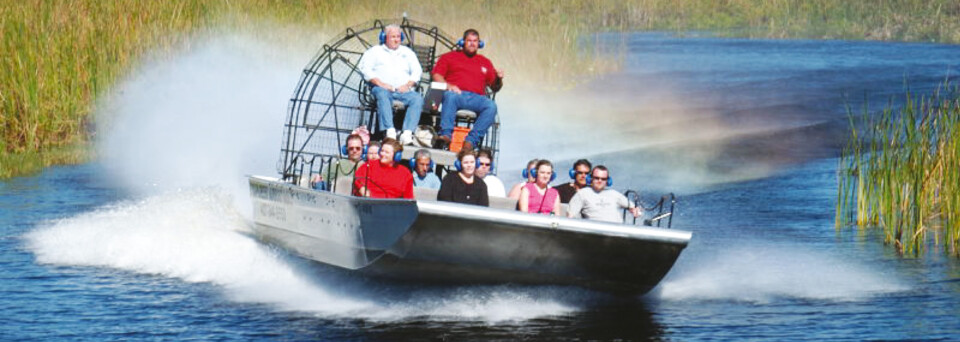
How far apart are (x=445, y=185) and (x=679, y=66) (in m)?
36.1

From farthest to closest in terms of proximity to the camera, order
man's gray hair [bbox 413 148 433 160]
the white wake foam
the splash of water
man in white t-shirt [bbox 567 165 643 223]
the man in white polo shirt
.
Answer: the man in white polo shirt → the splash of water → man's gray hair [bbox 413 148 433 160] → the white wake foam → man in white t-shirt [bbox 567 165 643 223]

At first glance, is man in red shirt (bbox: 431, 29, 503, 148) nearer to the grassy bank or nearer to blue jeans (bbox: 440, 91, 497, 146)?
blue jeans (bbox: 440, 91, 497, 146)

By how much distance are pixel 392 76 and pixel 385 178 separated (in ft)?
12.0

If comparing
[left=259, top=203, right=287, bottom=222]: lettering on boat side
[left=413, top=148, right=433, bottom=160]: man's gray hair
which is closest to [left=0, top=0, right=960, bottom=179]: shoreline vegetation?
[left=259, top=203, right=287, bottom=222]: lettering on boat side

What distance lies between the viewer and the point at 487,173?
18047mm

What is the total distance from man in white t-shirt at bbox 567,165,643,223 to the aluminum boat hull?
634mm

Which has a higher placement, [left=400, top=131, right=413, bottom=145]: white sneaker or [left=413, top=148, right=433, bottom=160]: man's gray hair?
[left=400, top=131, right=413, bottom=145]: white sneaker

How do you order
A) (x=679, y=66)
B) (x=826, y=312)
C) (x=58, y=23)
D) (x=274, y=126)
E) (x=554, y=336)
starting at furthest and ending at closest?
(x=679, y=66), (x=274, y=126), (x=58, y=23), (x=826, y=312), (x=554, y=336)

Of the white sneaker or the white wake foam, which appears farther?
the white sneaker

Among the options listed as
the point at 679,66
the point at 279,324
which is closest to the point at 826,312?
the point at 279,324

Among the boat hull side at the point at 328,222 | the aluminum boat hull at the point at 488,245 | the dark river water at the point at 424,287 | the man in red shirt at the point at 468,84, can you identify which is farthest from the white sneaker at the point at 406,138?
the aluminum boat hull at the point at 488,245

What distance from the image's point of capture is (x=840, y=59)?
172 feet

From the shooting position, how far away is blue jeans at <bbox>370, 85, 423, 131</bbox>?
2031 centimetres

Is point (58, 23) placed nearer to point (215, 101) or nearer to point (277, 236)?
point (215, 101)
